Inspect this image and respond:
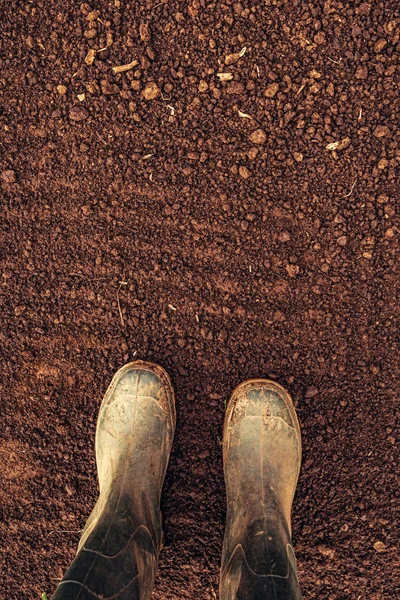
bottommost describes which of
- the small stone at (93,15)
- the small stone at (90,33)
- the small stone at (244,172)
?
the small stone at (244,172)

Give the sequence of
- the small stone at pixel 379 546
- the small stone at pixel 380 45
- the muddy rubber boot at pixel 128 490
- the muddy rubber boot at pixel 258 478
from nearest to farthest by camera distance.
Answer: the muddy rubber boot at pixel 128 490 → the muddy rubber boot at pixel 258 478 → the small stone at pixel 380 45 → the small stone at pixel 379 546

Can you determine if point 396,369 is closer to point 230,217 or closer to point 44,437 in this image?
point 230,217

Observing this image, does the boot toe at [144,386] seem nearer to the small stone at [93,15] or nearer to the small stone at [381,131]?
the small stone at [381,131]

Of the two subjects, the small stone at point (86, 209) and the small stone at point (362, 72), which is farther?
the small stone at point (86, 209)

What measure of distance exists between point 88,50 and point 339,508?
2148mm

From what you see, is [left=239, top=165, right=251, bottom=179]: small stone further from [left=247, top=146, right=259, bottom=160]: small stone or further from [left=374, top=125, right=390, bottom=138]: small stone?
[left=374, top=125, right=390, bottom=138]: small stone

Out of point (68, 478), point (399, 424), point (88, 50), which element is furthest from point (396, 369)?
point (88, 50)

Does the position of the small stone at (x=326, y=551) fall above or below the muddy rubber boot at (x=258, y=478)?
below

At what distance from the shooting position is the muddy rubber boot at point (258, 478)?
1.55 metres

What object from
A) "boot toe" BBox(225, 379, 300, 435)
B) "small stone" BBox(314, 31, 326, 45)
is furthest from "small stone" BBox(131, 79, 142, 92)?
"boot toe" BBox(225, 379, 300, 435)

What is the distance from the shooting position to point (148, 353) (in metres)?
1.97

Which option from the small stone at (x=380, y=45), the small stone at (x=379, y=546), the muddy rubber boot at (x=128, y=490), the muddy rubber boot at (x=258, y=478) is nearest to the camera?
the muddy rubber boot at (x=128, y=490)

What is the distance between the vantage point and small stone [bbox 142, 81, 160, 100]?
6.23 ft

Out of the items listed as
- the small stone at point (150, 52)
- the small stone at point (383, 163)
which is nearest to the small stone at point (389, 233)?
the small stone at point (383, 163)
